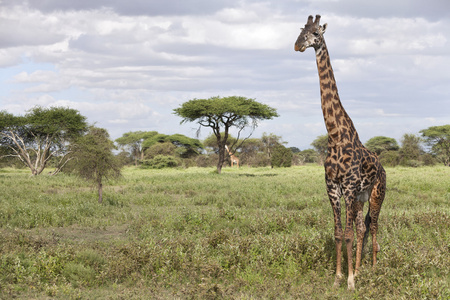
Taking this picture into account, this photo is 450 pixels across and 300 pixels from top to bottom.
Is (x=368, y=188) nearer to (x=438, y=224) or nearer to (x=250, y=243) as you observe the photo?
(x=250, y=243)

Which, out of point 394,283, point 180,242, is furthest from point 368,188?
point 180,242

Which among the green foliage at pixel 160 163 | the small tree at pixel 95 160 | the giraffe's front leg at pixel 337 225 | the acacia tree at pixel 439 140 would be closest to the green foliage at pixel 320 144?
the acacia tree at pixel 439 140

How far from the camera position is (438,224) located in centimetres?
1012

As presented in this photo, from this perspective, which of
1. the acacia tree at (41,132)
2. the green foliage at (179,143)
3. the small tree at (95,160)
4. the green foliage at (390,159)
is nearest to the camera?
the small tree at (95,160)

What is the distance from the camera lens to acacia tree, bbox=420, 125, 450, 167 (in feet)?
191

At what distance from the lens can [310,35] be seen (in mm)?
6578

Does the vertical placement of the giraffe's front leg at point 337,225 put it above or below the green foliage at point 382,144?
below

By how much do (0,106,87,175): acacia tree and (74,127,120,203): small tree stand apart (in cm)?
2149

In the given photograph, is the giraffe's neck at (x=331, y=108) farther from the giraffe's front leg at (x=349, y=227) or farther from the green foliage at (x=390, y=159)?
the green foliage at (x=390, y=159)

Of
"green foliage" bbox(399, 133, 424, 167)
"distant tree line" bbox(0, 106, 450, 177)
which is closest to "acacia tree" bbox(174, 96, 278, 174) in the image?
"distant tree line" bbox(0, 106, 450, 177)

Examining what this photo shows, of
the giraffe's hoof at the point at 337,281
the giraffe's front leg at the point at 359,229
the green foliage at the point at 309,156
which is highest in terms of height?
the green foliage at the point at 309,156

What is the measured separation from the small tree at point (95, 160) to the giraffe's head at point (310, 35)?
11.7m

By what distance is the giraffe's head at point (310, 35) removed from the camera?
6.51m

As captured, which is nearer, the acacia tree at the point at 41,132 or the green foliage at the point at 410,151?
the acacia tree at the point at 41,132
